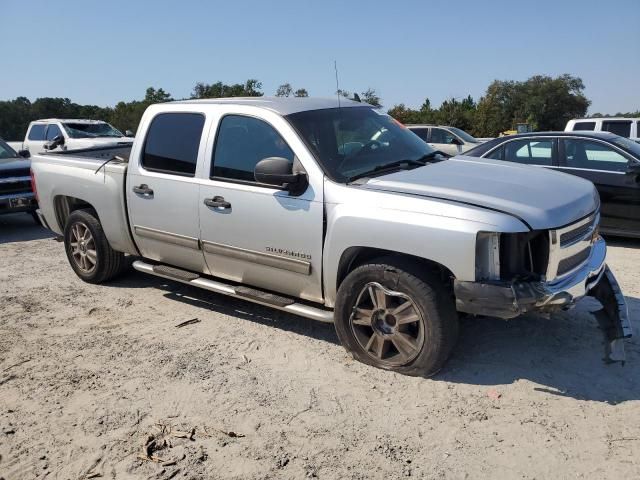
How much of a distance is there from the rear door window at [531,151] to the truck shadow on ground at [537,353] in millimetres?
3194

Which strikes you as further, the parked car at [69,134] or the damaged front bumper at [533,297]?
the parked car at [69,134]

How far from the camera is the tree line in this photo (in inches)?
1571

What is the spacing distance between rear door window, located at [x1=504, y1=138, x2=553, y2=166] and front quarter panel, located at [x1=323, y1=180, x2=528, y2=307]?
5001 mm

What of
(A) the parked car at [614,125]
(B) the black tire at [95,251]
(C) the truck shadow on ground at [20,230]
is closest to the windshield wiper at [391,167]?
(B) the black tire at [95,251]

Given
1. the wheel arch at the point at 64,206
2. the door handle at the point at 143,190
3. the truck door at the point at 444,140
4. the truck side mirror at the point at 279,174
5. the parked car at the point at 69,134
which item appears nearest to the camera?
the truck side mirror at the point at 279,174

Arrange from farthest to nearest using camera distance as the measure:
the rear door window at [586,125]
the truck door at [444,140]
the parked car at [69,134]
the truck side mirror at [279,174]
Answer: the truck door at [444,140] < the parked car at [69,134] < the rear door window at [586,125] < the truck side mirror at [279,174]

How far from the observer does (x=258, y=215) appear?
14.4 ft

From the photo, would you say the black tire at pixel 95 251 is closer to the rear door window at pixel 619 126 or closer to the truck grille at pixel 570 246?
the truck grille at pixel 570 246

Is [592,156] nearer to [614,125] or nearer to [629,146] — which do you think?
[629,146]

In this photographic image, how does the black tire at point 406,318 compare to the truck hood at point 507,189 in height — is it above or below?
below

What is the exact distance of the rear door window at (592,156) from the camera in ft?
24.4

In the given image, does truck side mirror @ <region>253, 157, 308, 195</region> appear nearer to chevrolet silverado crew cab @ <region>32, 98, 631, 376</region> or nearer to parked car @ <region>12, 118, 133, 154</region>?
chevrolet silverado crew cab @ <region>32, 98, 631, 376</region>

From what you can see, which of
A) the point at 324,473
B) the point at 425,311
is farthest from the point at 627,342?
the point at 324,473

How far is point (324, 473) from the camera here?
297 centimetres
